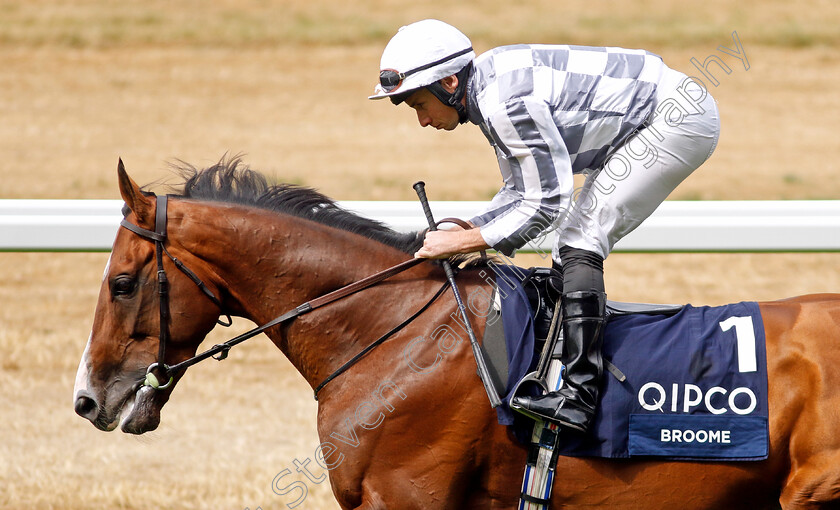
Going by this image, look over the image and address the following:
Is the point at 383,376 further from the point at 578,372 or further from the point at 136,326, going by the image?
the point at 136,326

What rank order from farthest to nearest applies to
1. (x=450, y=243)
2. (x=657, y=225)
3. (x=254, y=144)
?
(x=254, y=144) → (x=657, y=225) → (x=450, y=243)

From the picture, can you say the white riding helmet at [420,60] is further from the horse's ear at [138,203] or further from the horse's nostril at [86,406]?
the horse's nostril at [86,406]

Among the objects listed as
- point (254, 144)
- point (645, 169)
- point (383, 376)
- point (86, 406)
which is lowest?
point (86, 406)

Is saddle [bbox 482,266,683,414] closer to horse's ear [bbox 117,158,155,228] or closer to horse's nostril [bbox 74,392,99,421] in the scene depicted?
horse's ear [bbox 117,158,155,228]

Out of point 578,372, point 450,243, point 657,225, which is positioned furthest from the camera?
point 657,225

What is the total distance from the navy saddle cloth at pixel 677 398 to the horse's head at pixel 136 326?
102 cm

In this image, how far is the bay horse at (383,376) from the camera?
3072 mm

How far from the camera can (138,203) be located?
121 inches

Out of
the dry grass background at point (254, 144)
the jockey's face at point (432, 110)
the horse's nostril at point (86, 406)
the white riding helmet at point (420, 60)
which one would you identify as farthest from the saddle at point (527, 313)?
the dry grass background at point (254, 144)

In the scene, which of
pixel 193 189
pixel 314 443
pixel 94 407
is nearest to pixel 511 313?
pixel 193 189

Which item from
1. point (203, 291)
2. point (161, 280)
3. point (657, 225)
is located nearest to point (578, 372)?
point (203, 291)

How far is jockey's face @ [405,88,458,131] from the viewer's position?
126 inches

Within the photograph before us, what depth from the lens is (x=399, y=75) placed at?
3.11 meters

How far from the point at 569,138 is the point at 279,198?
3.18ft
